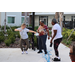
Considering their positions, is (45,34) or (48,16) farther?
(48,16)

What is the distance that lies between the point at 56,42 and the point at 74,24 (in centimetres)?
1128

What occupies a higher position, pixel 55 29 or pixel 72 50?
pixel 55 29

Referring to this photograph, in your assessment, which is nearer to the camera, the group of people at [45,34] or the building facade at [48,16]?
the group of people at [45,34]

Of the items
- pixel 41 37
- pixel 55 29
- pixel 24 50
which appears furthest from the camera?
pixel 24 50

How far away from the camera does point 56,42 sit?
17.1 feet

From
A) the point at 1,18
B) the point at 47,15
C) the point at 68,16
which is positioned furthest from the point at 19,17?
the point at 68,16

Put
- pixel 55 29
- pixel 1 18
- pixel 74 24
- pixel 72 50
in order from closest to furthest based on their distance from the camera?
pixel 72 50 → pixel 55 29 → pixel 74 24 → pixel 1 18

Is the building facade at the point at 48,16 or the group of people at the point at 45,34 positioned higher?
the building facade at the point at 48,16

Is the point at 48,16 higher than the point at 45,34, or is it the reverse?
the point at 48,16

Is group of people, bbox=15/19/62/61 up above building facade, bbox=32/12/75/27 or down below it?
below

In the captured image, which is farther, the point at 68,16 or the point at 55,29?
the point at 68,16

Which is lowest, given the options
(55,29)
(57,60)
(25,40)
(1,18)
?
(57,60)

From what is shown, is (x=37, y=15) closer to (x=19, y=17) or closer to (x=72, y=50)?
(x=19, y=17)

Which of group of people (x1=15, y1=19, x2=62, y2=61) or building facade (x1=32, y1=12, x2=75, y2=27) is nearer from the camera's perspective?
group of people (x1=15, y1=19, x2=62, y2=61)
